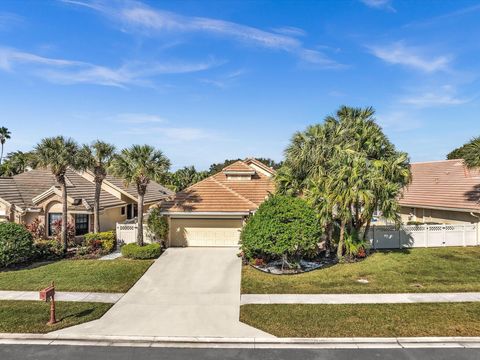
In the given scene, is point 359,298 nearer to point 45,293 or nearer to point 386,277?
point 386,277

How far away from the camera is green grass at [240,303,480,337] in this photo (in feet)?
35.8

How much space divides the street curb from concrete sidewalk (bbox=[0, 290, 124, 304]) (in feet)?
11.4

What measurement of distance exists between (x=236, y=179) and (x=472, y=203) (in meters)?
17.2

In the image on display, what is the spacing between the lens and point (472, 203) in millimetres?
23922

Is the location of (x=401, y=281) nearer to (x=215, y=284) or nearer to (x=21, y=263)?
(x=215, y=284)

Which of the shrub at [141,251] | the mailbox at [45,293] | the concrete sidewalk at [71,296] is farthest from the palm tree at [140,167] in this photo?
the mailbox at [45,293]

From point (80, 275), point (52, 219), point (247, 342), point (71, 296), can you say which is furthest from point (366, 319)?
point (52, 219)

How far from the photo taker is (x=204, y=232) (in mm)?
23703

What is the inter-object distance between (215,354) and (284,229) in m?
8.35

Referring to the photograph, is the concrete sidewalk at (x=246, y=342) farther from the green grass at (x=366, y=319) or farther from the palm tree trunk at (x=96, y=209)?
the palm tree trunk at (x=96, y=209)

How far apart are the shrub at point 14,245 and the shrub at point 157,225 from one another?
700cm

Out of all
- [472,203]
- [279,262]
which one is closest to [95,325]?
[279,262]

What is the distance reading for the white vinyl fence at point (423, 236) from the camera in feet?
73.0

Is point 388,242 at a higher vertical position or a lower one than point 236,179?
lower
